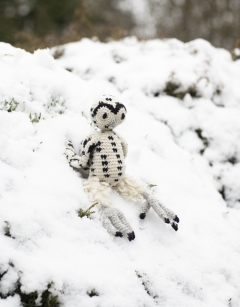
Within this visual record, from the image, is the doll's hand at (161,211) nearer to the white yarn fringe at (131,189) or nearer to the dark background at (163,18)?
the white yarn fringe at (131,189)

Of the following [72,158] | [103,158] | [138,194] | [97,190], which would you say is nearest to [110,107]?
[103,158]

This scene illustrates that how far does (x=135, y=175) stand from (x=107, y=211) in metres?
0.85

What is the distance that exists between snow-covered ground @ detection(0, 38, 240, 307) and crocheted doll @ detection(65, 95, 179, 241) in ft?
0.40

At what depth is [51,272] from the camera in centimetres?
204

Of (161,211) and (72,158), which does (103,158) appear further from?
(161,211)

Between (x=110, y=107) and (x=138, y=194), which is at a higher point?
(x=110, y=107)

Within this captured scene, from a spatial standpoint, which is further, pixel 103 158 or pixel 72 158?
pixel 72 158

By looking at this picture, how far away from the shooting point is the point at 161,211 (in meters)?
2.78

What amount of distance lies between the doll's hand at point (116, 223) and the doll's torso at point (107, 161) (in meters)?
0.33

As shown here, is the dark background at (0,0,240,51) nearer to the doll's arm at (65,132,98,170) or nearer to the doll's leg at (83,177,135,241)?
the doll's arm at (65,132,98,170)

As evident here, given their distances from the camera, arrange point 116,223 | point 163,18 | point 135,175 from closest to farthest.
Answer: point 116,223, point 135,175, point 163,18

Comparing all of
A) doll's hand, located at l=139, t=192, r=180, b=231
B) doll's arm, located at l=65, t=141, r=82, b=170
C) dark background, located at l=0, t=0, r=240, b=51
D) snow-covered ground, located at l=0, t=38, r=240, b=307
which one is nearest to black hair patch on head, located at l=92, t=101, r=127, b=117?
doll's arm, located at l=65, t=141, r=82, b=170

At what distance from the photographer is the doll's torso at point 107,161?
283 cm

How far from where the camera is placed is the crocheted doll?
277cm
